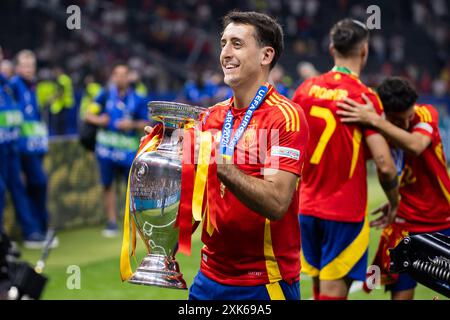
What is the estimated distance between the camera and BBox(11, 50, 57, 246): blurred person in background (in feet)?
34.7

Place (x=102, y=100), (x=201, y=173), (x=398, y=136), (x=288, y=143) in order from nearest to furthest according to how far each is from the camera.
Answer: (x=201, y=173) → (x=288, y=143) → (x=398, y=136) → (x=102, y=100)

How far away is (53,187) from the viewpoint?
11852 mm

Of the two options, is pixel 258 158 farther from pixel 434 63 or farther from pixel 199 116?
pixel 434 63

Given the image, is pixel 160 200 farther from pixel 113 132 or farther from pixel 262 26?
pixel 113 132

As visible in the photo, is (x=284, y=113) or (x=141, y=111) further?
(x=141, y=111)

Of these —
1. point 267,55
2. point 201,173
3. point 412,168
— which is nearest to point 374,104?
point 412,168

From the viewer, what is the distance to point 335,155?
573cm

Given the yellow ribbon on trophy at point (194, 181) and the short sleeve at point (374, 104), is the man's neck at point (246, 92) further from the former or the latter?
the short sleeve at point (374, 104)

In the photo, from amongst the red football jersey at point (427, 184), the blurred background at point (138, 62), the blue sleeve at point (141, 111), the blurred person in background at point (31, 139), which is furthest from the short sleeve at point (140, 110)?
the red football jersey at point (427, 184)

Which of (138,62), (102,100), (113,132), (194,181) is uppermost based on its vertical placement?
(194,181)

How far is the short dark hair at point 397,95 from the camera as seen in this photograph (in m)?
5.82

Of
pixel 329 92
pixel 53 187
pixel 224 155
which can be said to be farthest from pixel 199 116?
pixel 53 187

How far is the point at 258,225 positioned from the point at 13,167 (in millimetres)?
7042
